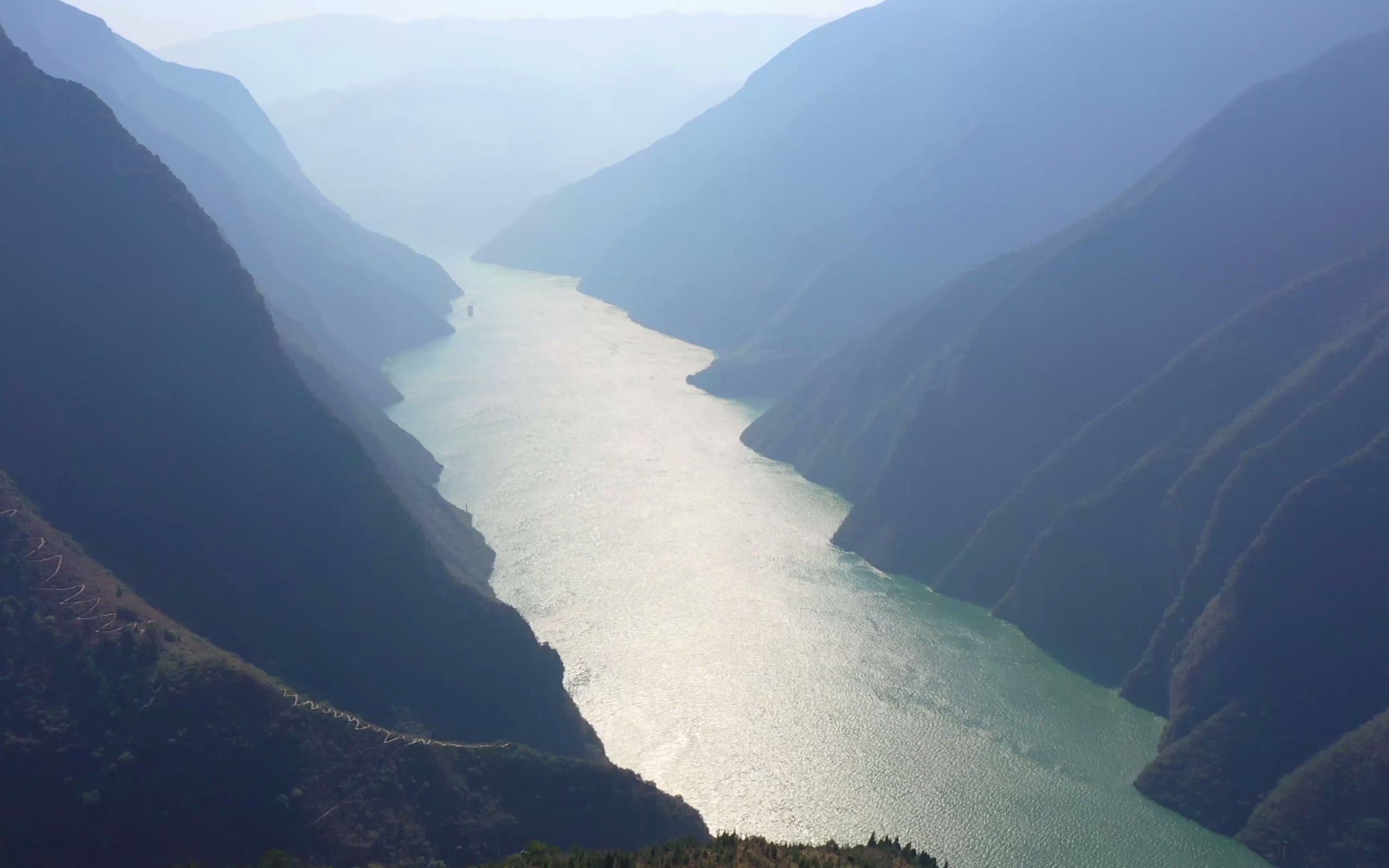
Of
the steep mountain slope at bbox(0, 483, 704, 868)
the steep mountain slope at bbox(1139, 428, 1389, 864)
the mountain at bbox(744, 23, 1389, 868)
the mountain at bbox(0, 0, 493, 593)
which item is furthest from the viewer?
the mountain at bbox(0, 0, 493, 593)

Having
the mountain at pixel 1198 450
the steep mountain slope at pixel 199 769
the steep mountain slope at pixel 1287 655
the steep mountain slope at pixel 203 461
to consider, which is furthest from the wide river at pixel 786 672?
the steep mountain slope at pixel 199 769

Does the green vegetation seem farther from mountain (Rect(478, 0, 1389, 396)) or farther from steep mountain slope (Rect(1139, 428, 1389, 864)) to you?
mountain (Rect(478, 0, 1389, 396))

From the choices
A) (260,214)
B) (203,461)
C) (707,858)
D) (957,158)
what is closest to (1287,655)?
(707,858)

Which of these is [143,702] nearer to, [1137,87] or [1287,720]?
[1287,720]

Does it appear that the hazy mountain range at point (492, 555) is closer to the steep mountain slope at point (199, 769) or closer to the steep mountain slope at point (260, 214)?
Result: the steep mountain slope at point (199, 769)

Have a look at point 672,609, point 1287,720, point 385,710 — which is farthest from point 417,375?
point 1287,720

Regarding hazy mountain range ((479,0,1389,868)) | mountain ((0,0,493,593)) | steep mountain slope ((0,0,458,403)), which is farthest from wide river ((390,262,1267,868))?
steep mountain slope ((0,0,458,403))
